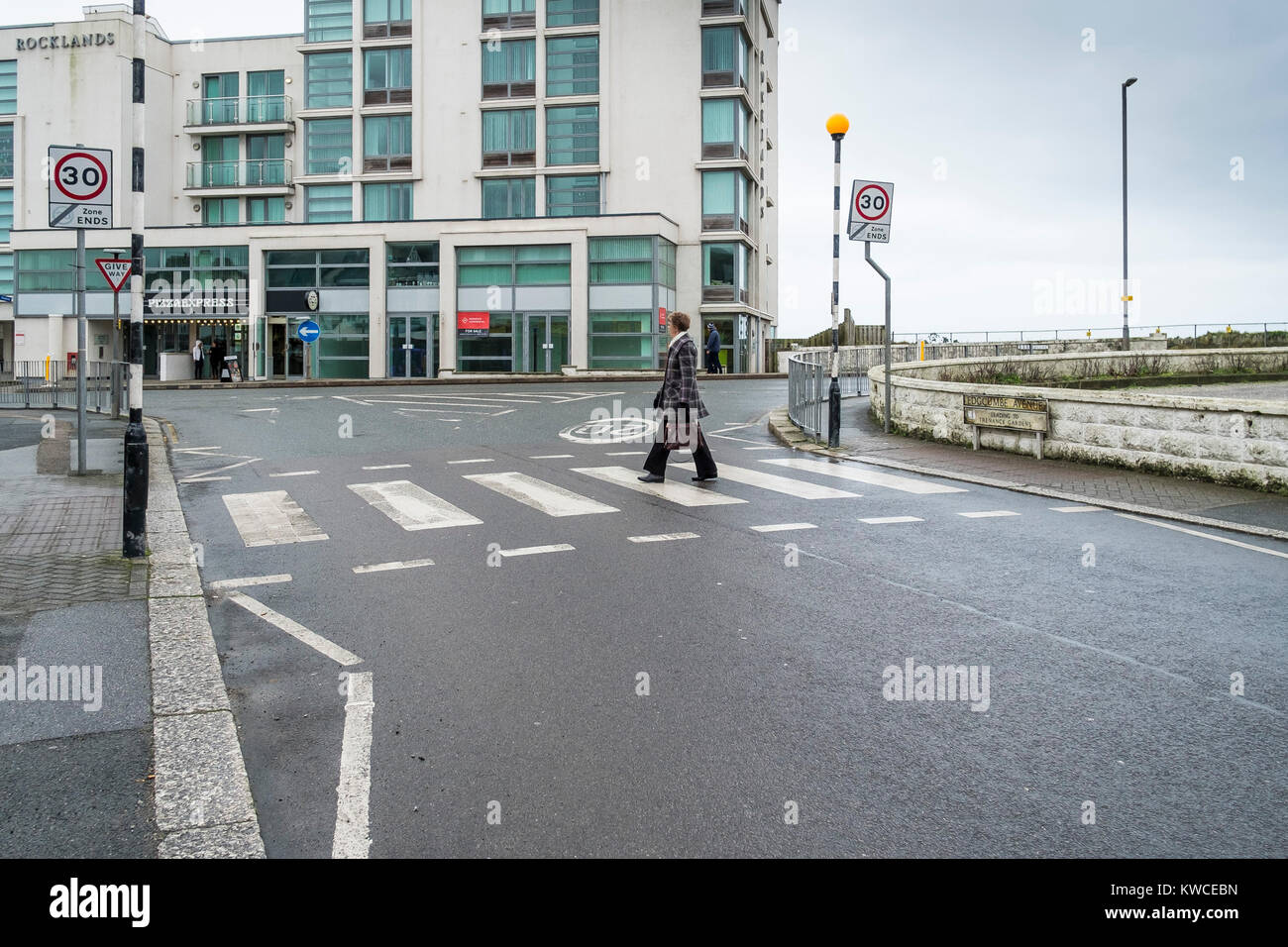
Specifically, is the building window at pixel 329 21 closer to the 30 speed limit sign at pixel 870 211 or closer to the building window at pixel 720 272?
the building window at pixel 720 272

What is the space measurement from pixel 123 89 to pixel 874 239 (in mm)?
52163

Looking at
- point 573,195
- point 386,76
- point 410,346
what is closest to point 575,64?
point 573,195

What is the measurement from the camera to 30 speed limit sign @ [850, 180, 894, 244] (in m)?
16.3

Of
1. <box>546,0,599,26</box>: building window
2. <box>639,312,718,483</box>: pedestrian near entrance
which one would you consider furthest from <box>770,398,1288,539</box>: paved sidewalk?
<box>546,0,599,26</box>: building window

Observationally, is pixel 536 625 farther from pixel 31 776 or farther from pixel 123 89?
pixel 123 89

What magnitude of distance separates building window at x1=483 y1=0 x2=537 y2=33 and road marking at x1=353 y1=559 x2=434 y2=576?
4855 cm

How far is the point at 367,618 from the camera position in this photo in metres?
6.78

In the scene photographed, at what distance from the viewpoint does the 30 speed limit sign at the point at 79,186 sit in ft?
40.4

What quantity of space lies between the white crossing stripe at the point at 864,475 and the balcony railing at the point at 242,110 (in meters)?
48.5

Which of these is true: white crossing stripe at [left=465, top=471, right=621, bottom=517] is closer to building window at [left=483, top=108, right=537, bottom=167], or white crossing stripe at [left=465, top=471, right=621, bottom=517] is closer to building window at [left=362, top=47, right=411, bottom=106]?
building window at [left=483, top=108, right=537, bottom=167]

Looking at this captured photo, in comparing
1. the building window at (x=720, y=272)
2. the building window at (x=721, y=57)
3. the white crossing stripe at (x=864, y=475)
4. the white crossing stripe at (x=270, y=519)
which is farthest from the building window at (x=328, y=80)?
the white crossing stripe at (x=270, y=519)

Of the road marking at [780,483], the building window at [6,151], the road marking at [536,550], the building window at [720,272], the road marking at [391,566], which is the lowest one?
the road marking at [391,566]

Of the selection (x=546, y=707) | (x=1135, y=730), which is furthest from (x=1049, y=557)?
(x=546, y=707)

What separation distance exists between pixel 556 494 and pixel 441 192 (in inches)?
1751
